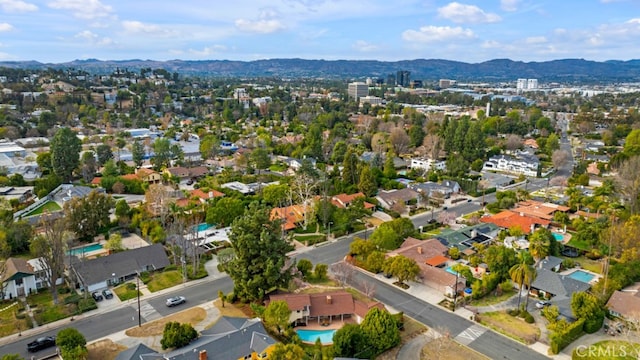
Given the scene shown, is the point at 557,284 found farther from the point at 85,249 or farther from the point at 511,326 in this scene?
the point at 85,249

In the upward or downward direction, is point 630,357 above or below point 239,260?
below

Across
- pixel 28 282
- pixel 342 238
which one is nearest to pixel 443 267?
pixel 342 238

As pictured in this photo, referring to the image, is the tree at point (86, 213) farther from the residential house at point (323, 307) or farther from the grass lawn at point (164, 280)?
the residential house at point (323, 307)

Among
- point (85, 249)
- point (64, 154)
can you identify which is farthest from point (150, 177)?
point (85, 249)

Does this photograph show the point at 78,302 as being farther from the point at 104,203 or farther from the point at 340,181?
the point at 340,181

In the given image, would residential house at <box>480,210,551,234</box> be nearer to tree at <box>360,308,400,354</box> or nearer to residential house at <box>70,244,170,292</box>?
tree at <box>360,308,400,354</box>
